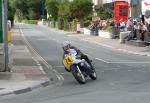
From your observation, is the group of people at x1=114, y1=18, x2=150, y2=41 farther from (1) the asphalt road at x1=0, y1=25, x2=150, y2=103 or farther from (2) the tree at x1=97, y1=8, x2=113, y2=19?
(2) the tree at x1=97, y1=8, x2=113, y2=19

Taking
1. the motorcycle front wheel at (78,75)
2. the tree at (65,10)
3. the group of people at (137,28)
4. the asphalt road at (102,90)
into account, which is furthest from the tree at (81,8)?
the motorcycle front wheel at (78,75)

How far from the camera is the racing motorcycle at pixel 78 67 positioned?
1722cm

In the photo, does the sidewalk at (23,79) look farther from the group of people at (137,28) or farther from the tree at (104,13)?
the tree at (104,13)

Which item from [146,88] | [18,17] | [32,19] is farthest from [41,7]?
[146,88]

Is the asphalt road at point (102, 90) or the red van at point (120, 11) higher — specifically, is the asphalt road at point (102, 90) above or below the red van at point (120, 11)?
below

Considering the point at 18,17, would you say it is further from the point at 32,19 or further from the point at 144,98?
the point at 144,98

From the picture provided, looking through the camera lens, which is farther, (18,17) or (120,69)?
(18,17)

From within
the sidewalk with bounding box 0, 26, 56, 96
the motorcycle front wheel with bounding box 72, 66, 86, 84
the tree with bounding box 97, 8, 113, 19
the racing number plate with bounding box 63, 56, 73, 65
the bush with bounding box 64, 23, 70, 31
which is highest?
the tree with bounding box 97, 8, 113, 19

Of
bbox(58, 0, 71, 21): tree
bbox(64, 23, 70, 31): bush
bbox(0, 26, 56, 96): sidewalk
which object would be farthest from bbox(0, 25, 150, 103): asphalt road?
bbox(64, 23, 70, 31): bush

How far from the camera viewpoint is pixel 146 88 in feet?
48.8

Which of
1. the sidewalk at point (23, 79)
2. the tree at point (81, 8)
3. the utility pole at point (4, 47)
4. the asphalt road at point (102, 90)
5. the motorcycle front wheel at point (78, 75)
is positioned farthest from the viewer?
the tree at point (81, 8)

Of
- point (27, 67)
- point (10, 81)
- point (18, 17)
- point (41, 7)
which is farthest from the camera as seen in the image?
point (18, 17)

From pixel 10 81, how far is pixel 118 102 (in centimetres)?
663

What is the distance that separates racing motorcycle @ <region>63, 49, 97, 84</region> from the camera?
17219 mm
